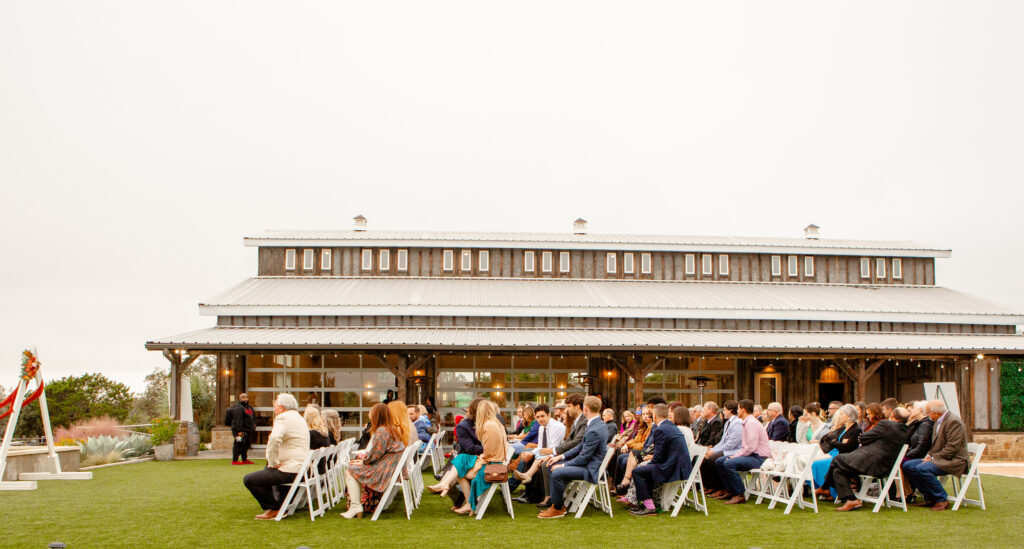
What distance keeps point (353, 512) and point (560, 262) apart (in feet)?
58.0

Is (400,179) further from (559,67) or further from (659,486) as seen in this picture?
(659,486)

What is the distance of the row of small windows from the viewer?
83.6 feet

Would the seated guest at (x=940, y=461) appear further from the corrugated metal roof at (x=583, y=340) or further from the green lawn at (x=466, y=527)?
the corrugated metal roof at (x=583, y=340)

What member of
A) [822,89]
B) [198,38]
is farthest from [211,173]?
[822,89]

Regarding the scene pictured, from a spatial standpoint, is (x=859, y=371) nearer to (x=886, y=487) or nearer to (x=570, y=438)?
(x=886, y=487)

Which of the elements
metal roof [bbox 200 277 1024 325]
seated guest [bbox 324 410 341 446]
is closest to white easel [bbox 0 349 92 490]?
seated guest [bbox 324 410 341 446]

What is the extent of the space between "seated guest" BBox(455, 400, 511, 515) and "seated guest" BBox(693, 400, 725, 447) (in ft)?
12.5

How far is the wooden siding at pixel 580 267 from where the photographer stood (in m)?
25.4

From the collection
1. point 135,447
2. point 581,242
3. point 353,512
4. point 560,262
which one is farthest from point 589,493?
point 581,242

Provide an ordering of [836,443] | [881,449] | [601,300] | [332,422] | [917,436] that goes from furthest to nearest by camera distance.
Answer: [601,300] < [332,422] < [836,443] < [917,436] < [881,449]

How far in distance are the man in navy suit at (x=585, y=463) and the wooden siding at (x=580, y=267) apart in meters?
16.8

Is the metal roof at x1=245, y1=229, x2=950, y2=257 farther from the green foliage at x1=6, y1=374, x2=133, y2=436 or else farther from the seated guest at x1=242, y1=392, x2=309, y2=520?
the seated guest at x1=242, y1=392, x2=309, y2=520

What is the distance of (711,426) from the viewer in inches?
450

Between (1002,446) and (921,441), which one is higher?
(921,441)
